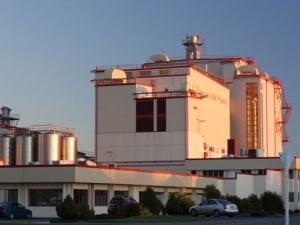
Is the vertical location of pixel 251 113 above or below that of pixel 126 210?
above

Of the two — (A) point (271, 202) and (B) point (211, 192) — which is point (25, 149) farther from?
(A) point (271, 202)

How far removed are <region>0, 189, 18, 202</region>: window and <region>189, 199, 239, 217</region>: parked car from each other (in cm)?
1428

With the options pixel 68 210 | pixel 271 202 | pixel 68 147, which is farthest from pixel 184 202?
pixel 68 147

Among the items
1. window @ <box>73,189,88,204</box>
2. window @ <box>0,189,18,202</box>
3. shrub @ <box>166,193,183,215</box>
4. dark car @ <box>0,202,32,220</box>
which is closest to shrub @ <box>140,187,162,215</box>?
shrub @ <box>166,193,183,215</box>

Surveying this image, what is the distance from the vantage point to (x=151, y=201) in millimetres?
60188

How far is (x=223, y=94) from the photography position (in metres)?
95.5

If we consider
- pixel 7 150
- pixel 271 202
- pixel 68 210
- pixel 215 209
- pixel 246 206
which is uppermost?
pixel 7 150

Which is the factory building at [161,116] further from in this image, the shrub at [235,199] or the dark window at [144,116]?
the shrub at [235,199]

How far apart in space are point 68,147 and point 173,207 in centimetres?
2107

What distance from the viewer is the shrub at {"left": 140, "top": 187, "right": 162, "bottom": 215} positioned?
60.0 metres

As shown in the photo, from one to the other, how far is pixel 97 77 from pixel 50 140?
16.5 metres

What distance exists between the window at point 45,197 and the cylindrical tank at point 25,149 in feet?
67.6

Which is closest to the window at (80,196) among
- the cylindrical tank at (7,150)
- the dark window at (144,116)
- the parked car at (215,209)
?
the parked car at (215,209)

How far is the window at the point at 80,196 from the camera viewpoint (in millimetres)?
55612
